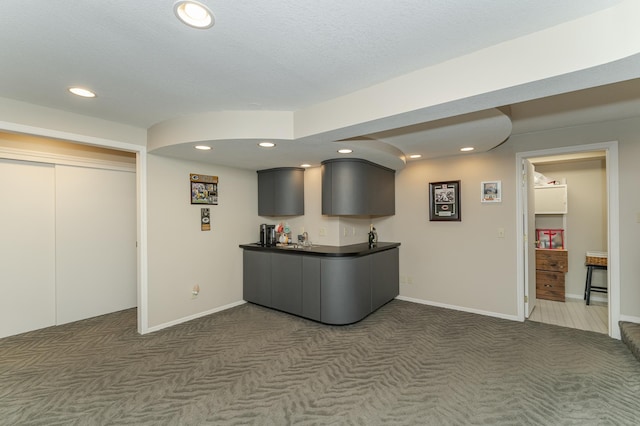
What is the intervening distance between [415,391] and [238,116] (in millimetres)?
2804

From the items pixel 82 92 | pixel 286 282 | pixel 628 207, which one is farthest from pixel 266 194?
pixel 628 207

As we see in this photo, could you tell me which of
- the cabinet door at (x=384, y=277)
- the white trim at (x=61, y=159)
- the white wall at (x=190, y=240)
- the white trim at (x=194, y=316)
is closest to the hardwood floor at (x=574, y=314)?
the cabinet door at (x=384, y=277)

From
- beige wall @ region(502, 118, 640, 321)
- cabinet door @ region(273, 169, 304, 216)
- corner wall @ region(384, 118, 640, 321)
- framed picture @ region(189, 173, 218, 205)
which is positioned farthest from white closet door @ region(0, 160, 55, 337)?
beige wall @ region(502, 118, 640, 321)

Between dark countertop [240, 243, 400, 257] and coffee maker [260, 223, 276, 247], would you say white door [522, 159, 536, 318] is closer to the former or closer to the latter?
dark countertop [240, 243, 400, 257]

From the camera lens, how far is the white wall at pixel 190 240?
350 centimetres

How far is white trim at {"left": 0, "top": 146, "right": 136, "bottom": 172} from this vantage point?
10.8ft

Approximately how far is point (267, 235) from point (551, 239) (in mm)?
4757

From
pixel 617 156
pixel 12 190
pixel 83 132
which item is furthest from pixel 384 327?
pixel 12 190

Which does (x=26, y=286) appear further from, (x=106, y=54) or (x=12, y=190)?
(x=106, y=54)

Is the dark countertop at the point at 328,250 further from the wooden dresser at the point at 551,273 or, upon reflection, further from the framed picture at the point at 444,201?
the wooden dresser at the point at 551,273

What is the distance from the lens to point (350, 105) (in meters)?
2.35

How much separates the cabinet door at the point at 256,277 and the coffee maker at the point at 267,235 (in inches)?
11.1

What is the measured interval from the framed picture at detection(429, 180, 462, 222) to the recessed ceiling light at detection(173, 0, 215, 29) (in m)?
3.64

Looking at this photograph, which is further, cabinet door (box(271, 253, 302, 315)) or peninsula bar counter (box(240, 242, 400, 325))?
cabinet door (box(271, 253, 302, 315))
